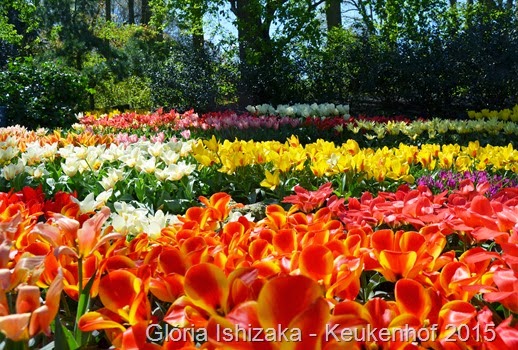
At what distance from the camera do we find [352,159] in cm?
323

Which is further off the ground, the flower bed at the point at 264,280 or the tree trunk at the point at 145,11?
the tree trunk at the point at 145,11

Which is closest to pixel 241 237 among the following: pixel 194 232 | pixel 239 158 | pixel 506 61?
→ pixel 194 232

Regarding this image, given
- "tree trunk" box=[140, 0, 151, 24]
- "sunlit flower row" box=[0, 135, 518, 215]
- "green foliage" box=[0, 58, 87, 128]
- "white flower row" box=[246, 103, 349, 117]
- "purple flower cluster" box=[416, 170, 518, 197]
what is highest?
"tree trunk" box=[140, 0, 151, 24]

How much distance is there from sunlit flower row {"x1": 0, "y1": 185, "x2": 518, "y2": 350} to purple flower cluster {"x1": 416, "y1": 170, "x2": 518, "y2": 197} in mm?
1827

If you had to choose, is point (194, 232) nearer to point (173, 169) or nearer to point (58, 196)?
point (58, 196)

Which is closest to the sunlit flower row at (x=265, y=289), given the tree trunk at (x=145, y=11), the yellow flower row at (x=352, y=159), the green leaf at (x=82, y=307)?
the green leaf at (x=82, y=307)

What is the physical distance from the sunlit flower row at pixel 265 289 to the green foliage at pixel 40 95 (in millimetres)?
12740

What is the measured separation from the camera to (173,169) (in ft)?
10.2

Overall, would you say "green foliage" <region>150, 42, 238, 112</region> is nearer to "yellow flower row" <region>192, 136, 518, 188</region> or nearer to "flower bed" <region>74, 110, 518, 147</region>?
"flower bed" <region>74, 110, 518, 147</region>

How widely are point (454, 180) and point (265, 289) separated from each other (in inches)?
112

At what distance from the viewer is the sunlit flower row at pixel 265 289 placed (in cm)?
63

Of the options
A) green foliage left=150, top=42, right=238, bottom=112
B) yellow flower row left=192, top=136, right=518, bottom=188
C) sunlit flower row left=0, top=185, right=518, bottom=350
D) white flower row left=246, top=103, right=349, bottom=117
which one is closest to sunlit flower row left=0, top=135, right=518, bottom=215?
yellow flower row left=192, top=136, right=518, bottom=188

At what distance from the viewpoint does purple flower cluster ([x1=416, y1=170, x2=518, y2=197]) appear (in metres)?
3.13

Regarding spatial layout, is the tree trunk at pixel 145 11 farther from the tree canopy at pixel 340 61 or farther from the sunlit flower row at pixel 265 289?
the sunlit flower row at pixel 265 289
